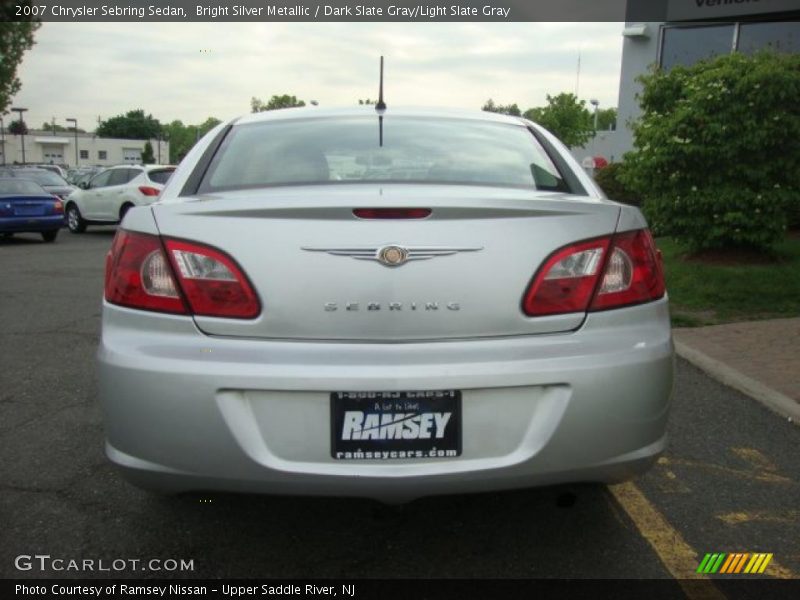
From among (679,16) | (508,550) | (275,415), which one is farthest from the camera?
(679,16)

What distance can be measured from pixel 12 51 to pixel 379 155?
→ 41.9 meters

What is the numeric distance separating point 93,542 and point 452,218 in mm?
1723

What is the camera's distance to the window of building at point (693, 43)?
15828 millimetres

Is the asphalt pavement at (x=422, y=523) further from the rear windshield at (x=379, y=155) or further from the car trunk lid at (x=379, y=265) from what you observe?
the rear windshield at (x=379, y=155)

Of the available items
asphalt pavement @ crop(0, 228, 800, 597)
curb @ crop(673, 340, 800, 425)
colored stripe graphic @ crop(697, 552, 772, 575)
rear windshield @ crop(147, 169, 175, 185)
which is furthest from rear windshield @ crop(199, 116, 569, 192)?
rear windshield @ crop(147, 169, 175, 185)

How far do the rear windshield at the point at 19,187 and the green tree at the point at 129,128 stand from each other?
121543mm

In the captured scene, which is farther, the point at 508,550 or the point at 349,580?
the point at 508,550

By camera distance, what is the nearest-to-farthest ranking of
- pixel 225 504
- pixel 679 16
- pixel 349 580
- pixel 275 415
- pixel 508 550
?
pixel 275 415 → pixel 349 580 → pixel 508 550 → pixel 225 504 → pixel 679 16

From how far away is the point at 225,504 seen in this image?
3.00 metres

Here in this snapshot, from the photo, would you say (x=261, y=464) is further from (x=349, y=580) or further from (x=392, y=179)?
(x=392, y=179)

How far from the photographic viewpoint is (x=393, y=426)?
7.02ft

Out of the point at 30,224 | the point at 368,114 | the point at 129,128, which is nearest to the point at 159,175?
the point at 30,224

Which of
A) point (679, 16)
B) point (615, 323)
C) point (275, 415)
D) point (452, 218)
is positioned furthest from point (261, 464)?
point (679, 16)
